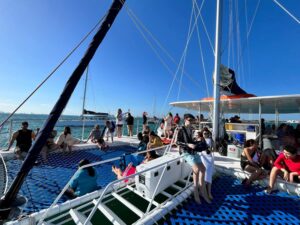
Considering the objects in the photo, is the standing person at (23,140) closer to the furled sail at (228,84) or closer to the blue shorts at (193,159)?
the blue shorts at (193,159)

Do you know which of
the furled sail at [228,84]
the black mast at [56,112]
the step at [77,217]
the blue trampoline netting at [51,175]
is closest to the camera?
the black mast at [56,112]

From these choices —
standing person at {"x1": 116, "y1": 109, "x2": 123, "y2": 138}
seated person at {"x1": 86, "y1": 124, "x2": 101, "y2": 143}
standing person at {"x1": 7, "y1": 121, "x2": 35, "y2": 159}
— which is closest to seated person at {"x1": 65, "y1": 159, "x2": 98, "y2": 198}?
standing person at {"x1": 7, "y1": 121, "x2": 35, "y2": 159}

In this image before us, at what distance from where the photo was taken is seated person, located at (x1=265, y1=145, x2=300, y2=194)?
4.49m

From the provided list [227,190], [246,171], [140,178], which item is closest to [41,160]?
[140,178]

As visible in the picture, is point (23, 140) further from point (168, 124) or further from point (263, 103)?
point (263, 103)

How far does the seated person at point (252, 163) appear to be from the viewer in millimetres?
5035

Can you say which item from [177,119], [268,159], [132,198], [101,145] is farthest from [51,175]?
[177,119]

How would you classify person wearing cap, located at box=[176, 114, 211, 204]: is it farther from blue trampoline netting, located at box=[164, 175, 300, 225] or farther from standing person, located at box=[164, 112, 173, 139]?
standing person, located at box=[164, 112, 173, 139]

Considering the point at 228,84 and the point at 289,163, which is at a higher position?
the point at 228,84

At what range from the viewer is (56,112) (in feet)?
7.39

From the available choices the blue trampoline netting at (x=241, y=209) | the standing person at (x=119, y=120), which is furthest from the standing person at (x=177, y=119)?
the blue trampoline netting at (x=241, y=209)

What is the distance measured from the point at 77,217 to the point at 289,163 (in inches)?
191

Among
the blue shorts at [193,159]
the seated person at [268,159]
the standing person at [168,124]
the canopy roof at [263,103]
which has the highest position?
the canopy roof at [263,103]

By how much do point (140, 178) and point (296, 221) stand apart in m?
2.97
